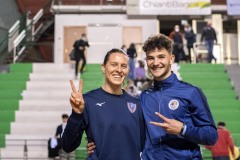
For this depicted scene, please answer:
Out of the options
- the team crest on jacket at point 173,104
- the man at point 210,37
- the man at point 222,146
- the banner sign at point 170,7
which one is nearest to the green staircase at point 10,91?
the man at point 222,146

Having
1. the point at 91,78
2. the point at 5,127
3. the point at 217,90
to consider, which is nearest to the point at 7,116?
the point at 5,127

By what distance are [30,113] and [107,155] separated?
9544 mm

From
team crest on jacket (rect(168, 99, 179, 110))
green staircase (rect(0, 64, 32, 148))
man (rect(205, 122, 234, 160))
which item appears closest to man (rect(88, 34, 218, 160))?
team crest on jacket (rect(168, 99, 179, 110))

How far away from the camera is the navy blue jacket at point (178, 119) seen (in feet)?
9.34

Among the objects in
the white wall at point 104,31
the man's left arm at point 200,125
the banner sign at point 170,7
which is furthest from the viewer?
the white wall at point 104,31

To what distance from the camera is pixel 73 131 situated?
2902 mm

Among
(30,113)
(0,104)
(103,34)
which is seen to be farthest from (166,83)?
(103,34)

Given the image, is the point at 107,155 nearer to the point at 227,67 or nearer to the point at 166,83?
the point at 166,83

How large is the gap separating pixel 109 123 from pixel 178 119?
0.45 meters

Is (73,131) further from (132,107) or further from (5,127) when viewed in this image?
(5,127)

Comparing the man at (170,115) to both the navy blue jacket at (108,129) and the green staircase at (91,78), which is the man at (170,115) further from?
the green staircase at (91,78)

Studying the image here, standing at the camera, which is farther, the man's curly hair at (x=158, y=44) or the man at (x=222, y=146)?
the man at (x=222, y=146)

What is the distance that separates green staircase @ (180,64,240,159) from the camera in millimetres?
11703

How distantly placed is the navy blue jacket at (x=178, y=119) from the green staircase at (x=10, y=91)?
866 centimetres
